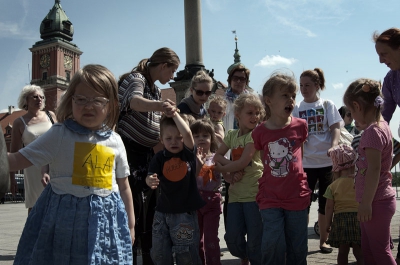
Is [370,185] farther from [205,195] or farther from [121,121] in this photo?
[121,121]

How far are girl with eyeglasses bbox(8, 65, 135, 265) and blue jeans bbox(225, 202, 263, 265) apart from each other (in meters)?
1.46

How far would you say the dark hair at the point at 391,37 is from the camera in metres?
3.53

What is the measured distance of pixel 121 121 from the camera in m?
4.00

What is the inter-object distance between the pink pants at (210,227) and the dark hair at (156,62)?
4.03 ft

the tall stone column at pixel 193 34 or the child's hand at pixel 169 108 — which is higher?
the tall stone column at pixel 193 34

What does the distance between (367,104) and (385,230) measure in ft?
3.09

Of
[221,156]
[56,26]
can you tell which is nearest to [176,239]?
[221,156]

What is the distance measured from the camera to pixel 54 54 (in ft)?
257

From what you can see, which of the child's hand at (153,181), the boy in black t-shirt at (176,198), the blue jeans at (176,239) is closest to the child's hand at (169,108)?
the boy in black t-shirt at (176,198)

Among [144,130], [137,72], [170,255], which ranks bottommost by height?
[170,255]

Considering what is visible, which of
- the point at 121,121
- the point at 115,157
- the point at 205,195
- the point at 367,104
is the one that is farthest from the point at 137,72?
the point at 367,104

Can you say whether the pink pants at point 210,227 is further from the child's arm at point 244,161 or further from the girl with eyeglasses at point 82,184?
the girl with eyeglasses at point 82,184

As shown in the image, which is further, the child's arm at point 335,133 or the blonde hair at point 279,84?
the child's arm at point 335,133

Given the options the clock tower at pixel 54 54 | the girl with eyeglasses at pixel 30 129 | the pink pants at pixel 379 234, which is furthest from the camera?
the clock tower at pixel 54 54
